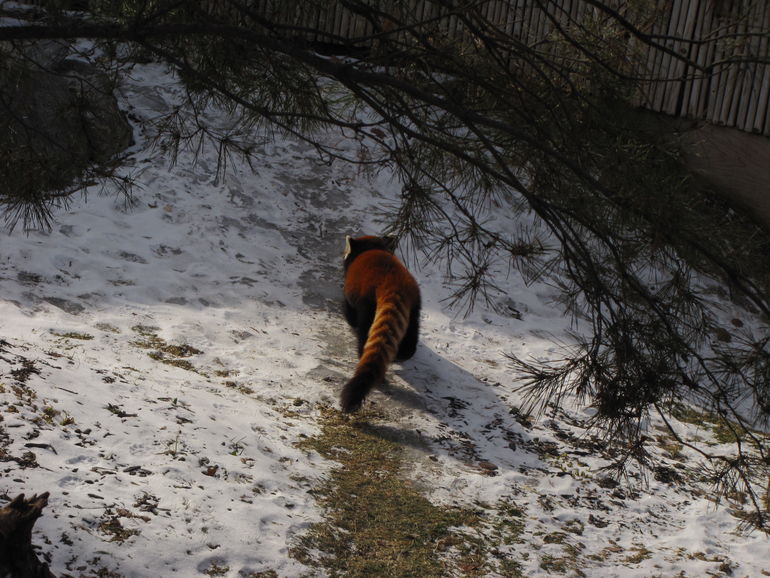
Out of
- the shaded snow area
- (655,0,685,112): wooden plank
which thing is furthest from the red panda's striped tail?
(655,0,685,112): wooden plank

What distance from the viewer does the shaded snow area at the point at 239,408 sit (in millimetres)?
3461

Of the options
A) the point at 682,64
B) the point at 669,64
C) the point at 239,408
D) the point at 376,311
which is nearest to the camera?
the point at 239,408

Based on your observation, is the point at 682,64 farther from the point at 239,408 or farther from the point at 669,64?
the point at 239,408

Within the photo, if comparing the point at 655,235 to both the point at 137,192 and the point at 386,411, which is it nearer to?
the point at 386,411

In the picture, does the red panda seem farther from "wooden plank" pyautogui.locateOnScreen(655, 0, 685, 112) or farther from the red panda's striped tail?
"wooden plank" pyautogui.locateOnScreen(655, 0, 685, 112)

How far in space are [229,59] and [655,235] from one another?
2.26 metres

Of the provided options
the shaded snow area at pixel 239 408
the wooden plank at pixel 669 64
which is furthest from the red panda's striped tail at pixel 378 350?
the wooden plank at pixel 669 64

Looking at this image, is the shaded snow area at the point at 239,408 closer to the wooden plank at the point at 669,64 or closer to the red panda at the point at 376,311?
the red panda at the point at 376,311

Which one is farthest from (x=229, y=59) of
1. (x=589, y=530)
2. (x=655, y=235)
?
(x=589, y=530)

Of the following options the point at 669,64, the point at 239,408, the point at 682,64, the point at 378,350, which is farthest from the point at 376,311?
the point at 682,64

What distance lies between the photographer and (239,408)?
4812 mm

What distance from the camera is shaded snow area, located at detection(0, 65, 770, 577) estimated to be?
3461mm

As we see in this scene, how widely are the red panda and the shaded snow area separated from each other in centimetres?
38

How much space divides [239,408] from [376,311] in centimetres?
132
